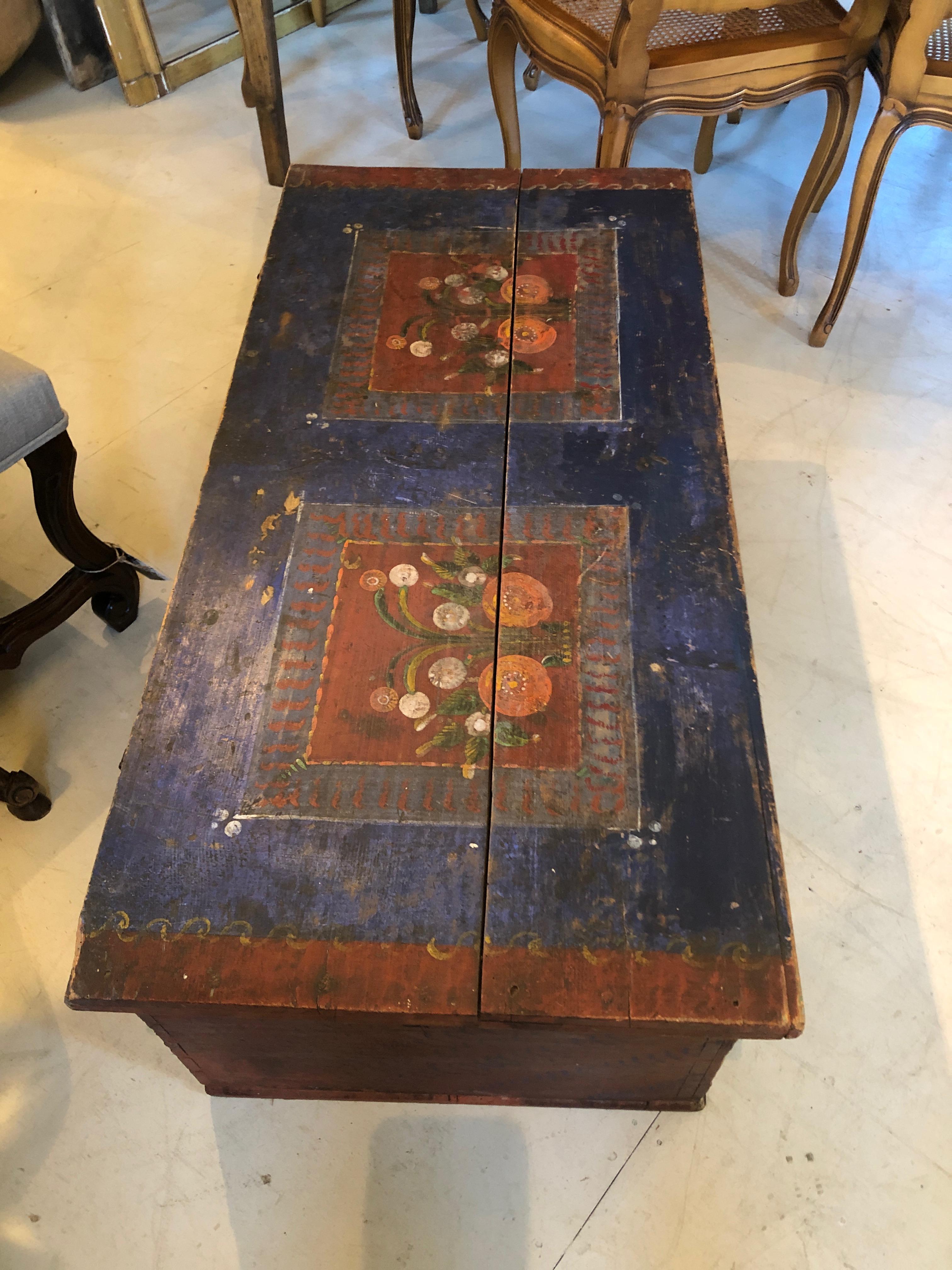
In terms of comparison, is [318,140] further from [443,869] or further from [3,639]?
[443,869]

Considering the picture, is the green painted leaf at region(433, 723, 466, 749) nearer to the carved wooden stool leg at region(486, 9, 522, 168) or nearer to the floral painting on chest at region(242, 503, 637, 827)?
the floral painting on chest at region(242, 503, 637, 827)

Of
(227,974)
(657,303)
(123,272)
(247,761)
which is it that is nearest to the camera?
(227,974)

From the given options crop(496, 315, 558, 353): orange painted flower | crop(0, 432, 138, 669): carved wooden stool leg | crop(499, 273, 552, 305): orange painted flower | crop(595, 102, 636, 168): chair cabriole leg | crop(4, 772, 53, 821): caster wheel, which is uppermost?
crop(595, 102, 636, 168): chair cabriole leg

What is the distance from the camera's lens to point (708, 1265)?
1173 mm

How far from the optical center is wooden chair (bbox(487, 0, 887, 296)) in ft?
5.82

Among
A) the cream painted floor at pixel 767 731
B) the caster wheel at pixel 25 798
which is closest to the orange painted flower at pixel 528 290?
the cream painted floor at pixel 767 731

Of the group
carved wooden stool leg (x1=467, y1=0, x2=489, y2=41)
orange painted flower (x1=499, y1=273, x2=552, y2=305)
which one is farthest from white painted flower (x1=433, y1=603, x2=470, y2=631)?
carved wooden stool leg (x1=467, y1=0, x2=489, y2=41)

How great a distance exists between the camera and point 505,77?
215 centimetres

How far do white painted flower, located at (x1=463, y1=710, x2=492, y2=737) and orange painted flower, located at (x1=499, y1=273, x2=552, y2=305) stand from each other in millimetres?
753

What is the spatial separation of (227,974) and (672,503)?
799mm

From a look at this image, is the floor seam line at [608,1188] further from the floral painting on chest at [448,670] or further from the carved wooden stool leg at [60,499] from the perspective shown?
the carved wooden stool leg at [60,499]

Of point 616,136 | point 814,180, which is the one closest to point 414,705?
point 616,136

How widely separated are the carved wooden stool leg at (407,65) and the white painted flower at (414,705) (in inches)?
88.1

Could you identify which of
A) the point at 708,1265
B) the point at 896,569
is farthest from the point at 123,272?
the point at 708,1265
